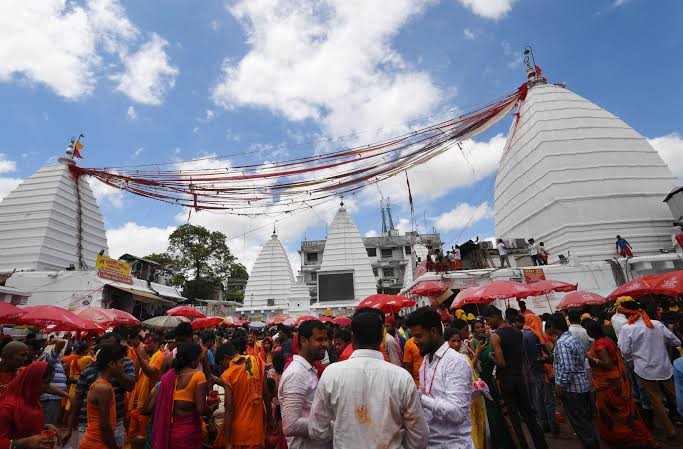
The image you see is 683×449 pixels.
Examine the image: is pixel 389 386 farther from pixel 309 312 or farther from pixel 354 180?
pixel 309 312

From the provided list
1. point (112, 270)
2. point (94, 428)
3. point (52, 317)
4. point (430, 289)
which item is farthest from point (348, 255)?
point (94, 428)

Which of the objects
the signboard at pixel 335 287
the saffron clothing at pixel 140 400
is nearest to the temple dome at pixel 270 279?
the signboard at pixel 335 287

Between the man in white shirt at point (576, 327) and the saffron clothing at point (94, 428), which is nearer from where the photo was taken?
the saffron clothing at point (94, 428)

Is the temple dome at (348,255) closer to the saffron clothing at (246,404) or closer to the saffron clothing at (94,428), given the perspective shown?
the saffron clothing at (246,404)

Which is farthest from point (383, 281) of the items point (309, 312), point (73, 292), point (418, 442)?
point (418, 442)

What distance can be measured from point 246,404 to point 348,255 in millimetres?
23296

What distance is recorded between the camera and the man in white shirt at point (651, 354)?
5.43 m

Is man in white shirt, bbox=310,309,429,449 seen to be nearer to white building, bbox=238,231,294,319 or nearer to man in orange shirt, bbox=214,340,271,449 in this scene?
man in orange shirt, bbox=214,340,271,449

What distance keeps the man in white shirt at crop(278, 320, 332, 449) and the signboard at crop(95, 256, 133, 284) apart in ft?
60.9

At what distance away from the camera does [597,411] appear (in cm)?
479

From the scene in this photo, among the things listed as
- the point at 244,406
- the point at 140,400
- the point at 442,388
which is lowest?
the point at 140,400

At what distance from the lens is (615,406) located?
181 inches

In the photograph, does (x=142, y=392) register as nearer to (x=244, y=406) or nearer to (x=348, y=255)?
(x=244, y=406)

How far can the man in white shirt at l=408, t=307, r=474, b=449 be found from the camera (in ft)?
8.73
